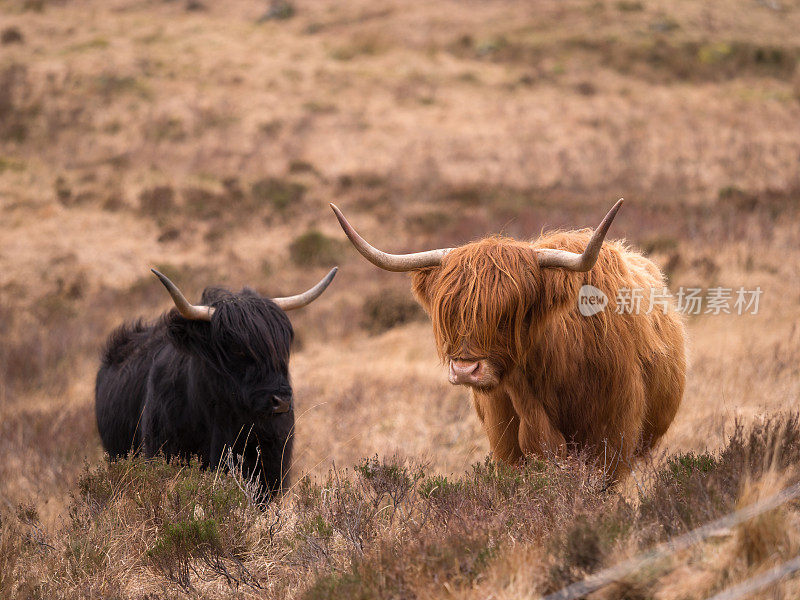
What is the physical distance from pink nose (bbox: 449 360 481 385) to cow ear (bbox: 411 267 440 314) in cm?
60

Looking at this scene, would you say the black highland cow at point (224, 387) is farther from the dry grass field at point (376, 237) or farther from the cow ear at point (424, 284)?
the cow ear at point (424, 284)

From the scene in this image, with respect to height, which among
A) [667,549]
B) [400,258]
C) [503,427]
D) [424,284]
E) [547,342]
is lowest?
[503,427]

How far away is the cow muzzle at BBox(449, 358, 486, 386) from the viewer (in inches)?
142

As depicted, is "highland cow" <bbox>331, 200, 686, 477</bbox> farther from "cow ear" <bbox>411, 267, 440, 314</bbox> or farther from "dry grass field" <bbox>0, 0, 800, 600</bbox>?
"dry grass field" <bbox>0, 0, 800, 600</bbox>

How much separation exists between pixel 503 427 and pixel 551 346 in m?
0.73

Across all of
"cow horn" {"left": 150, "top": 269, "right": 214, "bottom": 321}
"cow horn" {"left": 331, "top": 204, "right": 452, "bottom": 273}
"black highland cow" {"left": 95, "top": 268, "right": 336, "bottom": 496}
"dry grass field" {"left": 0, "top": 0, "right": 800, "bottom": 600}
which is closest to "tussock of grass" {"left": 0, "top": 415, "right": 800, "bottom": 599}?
"dry grass field" {"left": 0, "top": 0, "right": 800, "bottom": 600}

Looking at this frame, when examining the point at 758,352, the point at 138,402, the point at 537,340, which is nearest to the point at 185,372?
the point at 138,402

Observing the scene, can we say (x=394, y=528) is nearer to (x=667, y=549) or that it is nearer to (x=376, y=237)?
(x=667, y=549)

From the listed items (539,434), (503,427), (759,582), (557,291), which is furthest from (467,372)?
(759,582)

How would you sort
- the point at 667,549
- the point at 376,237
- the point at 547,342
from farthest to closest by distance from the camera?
the point at 376,237, the point at 547,342, the point at 667,549

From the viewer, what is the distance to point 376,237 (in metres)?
16.6

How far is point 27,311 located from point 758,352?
11956 mm

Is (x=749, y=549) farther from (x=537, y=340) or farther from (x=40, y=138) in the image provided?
(x=40, y=138)

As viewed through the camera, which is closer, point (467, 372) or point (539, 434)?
point (467, 372)
